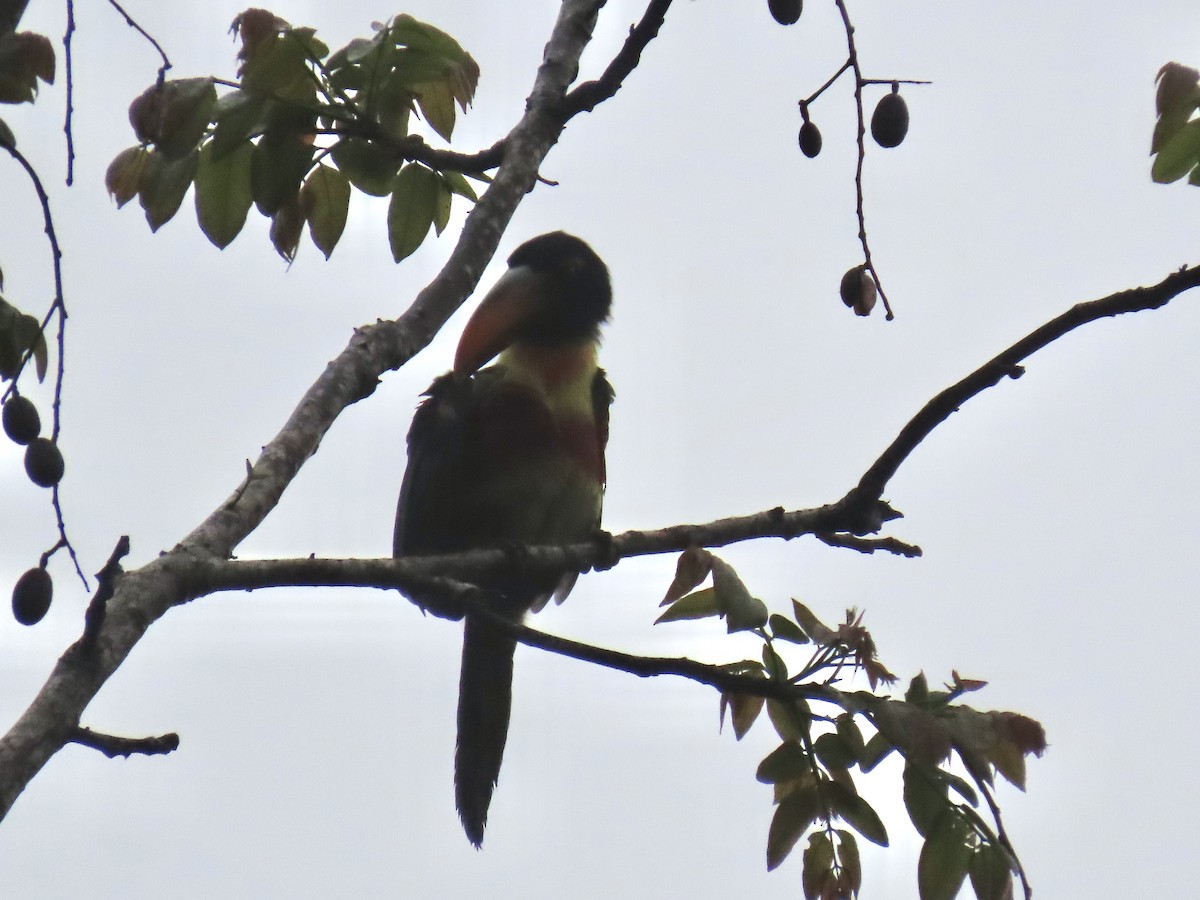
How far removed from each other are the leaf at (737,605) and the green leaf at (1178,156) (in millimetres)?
1160

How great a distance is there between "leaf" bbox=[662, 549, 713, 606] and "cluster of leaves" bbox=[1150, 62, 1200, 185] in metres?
1.17

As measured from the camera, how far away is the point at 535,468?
15.3 ft

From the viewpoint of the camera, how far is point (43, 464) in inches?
88.7

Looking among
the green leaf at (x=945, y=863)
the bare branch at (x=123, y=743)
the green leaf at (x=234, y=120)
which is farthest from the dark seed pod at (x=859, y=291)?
the bare branch at (x=123, y=743)

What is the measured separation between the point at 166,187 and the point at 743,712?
156 centimetres

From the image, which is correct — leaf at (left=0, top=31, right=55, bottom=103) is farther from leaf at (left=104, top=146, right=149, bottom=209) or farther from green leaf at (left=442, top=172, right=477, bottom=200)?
green leaf at (left=442, top=172, right=477, bottom=200)

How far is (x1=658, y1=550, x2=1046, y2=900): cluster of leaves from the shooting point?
2336 millimetres

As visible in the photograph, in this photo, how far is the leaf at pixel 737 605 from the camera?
7.97ft

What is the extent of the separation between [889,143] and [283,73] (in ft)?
4.02

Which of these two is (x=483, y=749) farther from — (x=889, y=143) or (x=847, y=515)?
(x=889, y=143)

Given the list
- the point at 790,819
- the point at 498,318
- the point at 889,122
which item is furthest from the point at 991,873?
the point at 498,318

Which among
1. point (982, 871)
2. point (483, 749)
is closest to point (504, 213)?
point (982, 871)

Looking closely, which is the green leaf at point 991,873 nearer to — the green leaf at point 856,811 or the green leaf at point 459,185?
the green leaf at point 856,811

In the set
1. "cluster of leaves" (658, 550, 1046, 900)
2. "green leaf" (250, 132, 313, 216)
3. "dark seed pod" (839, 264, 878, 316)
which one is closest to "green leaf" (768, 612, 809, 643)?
"cluster of leaves" (658, 550, 1046, 900)
